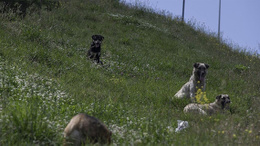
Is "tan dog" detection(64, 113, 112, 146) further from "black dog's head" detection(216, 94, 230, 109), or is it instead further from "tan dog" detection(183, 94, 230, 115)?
"black dog's head" detection(216, 94, 230, 109)

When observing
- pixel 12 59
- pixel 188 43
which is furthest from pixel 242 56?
pixel 12 59

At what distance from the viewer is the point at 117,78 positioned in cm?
1232

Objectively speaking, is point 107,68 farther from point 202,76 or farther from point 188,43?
point 188,43

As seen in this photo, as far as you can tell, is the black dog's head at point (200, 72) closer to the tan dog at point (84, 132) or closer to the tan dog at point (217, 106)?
the tan dog at point (217, 106)

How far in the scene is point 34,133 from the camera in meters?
4.83

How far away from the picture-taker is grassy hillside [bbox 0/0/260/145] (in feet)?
17.9

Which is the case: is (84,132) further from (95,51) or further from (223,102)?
(95,51)

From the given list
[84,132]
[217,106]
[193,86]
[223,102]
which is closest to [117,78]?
[193,86]

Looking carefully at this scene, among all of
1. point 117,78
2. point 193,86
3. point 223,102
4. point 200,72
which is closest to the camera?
point 223,102

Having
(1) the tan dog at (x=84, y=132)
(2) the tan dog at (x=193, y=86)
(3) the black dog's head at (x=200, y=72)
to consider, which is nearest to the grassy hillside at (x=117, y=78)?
(1) the tan dog at (x=84, y=132)

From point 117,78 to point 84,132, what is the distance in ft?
25.0

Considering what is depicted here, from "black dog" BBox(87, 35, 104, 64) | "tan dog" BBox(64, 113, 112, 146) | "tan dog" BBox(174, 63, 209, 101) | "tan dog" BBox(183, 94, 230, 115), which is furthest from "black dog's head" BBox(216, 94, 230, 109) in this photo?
"black dog" BBox(87, 35, 104, 64)

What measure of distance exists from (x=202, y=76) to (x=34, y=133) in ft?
23.0

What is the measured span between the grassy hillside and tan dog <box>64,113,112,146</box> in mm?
307
